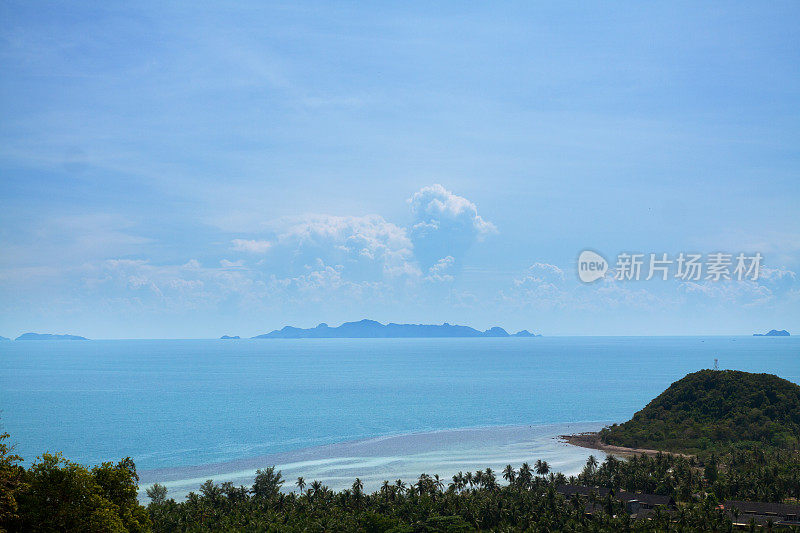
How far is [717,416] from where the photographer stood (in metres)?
130

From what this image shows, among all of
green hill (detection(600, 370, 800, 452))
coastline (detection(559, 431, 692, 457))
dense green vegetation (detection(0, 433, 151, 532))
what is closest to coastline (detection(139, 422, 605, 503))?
coastline (detection(559, 431, 692, 457))

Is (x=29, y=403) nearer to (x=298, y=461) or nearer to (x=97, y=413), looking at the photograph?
(x=97, y=413)

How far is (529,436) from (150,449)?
79633mm

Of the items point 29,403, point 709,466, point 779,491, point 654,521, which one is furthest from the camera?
point 29,403

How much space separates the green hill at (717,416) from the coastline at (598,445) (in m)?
1.67

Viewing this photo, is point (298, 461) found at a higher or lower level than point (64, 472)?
lower

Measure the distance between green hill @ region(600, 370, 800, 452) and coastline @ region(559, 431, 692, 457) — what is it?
65.6 inches

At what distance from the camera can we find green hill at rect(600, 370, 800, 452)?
11588 centimetres

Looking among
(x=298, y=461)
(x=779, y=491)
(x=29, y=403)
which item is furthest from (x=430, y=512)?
(x=29, y=403)

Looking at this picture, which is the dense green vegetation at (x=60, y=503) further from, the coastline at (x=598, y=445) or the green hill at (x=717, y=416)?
the green hill at (x=717, y=416)

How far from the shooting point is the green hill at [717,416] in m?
116

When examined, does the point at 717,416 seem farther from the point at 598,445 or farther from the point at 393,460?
the point at 393,460

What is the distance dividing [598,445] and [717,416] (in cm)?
2646

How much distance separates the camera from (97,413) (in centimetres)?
16925
